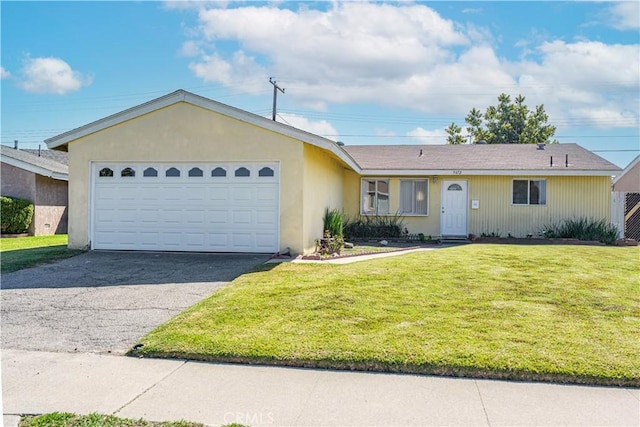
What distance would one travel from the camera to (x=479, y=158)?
19.5m

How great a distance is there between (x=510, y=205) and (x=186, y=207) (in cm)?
1221

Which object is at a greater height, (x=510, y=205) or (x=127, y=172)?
(x=127, y=172)

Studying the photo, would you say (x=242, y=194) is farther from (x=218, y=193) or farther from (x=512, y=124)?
(x=512, y=124)

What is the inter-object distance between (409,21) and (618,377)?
9048 millimetres

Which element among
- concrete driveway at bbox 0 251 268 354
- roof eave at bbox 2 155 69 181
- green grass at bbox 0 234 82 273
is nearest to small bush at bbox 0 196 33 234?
roof eave at bbox 2 155 69 181

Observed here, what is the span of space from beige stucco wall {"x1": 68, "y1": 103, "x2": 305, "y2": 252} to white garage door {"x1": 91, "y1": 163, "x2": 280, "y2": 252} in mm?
225

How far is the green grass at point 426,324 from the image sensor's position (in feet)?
15.7

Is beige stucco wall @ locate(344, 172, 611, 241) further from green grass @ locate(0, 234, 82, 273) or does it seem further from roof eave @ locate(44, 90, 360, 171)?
green grass @ locate(0, 234, 82, 273)

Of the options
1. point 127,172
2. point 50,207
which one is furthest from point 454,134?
point 127,172

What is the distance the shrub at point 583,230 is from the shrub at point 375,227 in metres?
5.51

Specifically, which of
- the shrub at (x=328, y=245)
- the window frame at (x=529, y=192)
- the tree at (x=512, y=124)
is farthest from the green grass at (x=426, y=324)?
the tree at (x=512, y=124)

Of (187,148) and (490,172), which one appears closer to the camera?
(187,148)

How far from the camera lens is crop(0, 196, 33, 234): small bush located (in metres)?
17.5

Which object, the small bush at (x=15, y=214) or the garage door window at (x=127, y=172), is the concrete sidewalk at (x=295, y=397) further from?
the small bush at (x=15, y=214)
